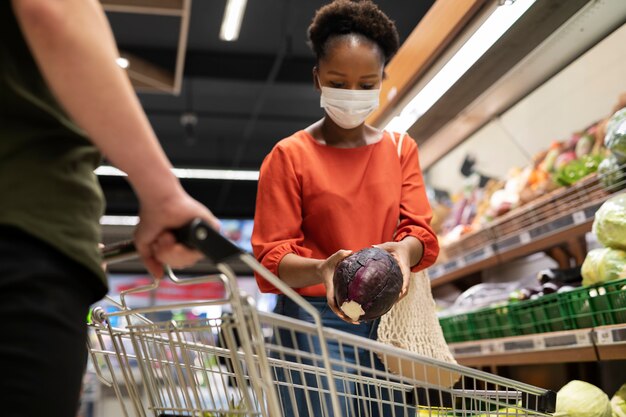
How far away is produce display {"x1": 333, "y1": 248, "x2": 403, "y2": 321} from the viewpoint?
1.72 m

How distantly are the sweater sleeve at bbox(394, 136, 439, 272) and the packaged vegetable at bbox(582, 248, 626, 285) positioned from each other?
93cm

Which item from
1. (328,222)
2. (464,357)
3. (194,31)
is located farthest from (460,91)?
(194,31)

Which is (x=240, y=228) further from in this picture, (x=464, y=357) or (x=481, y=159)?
(x=464, y=357)

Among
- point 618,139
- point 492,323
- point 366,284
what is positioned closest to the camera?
point 366,284

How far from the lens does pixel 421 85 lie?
363 centimetres

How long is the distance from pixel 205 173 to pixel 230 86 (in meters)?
2.61

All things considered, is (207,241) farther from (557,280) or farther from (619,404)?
(557,280)

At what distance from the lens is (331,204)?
83.7 inches

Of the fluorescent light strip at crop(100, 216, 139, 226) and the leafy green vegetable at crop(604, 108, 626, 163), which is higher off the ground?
the fluorescent light strip at crop(100, 216, 139, 226)

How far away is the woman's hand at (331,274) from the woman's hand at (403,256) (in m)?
0.11

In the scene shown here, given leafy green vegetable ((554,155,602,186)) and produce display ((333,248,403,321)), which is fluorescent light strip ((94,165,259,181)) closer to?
leafy green vegetable ((554,155,602,186))

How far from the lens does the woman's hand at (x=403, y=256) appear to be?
1859 millimetres

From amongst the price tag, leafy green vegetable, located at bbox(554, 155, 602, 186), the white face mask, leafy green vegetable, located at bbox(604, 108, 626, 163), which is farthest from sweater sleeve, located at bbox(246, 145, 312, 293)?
leafy green vegetable, located at bbox(554, 155, 602, 186)

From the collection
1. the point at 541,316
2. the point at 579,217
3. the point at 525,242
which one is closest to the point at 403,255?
the point at 541,316
